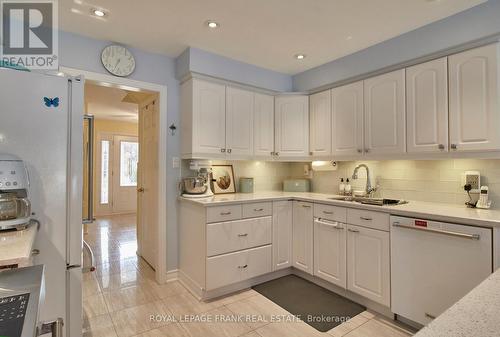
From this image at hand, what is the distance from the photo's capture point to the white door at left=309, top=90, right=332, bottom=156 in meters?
3.14

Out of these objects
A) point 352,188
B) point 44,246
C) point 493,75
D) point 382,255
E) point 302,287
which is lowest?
point 302,287

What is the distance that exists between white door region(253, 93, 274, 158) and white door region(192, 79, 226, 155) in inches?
18.5

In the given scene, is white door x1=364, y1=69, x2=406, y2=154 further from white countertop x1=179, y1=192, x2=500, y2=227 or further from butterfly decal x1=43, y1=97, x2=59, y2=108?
butterfly decal x1=43, y1=97, x2=59, y2=108

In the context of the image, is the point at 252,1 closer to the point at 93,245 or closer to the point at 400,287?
the point at 400,287

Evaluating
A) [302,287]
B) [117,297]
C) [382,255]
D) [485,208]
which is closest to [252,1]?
[382,255]

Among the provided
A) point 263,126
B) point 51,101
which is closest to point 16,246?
point 51,101

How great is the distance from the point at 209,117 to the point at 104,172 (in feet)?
16.6

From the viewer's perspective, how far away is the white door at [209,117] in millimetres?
2787

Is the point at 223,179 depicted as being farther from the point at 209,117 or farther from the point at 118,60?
the point at 118,60

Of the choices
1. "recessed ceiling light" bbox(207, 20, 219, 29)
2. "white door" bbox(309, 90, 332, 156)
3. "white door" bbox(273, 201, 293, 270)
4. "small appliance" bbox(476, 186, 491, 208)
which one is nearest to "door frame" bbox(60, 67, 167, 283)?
"recessed ceiling light" bbox(207, 20, 219, 29)

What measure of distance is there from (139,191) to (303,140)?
2357 mm

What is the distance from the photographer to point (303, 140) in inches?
133

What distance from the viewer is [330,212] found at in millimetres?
2629

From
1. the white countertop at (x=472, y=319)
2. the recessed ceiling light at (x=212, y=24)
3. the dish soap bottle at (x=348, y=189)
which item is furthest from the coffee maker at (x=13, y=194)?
the dish soap bottle at (x=348, y=189)
